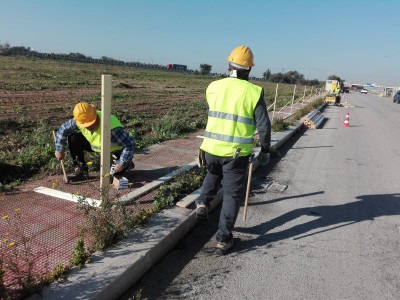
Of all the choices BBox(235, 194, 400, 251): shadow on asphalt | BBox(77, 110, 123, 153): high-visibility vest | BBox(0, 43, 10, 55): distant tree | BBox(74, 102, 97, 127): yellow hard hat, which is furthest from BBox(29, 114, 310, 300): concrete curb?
BBox(0, 43, 10, 55): distant tree

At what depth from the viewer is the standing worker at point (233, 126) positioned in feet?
10.7

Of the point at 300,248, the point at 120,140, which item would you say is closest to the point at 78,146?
the point at 120,140

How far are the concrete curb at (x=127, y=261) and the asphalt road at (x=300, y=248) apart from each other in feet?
0.39

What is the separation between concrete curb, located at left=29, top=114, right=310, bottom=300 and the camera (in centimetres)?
239

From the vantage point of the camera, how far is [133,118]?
1133 centimetres

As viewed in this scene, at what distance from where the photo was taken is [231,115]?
3283mm

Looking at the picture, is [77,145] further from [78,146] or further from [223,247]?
[223,247]

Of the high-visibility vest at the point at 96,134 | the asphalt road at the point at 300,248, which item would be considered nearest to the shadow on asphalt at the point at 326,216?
the asphalt road at the point at 300,248

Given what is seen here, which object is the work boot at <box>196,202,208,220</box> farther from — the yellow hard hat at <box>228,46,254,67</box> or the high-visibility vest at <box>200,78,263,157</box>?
the yellow hard hat at <box>228,46,254,67</box>

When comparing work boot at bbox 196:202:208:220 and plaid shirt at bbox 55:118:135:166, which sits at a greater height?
plaid shirt at bbox 55:118:135:166

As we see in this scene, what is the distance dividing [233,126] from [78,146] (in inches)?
109

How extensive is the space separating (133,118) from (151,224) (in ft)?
27.2

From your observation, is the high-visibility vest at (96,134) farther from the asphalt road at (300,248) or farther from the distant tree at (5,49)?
the distant tree at (5,49)

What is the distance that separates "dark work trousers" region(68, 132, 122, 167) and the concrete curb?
1.70 meters
